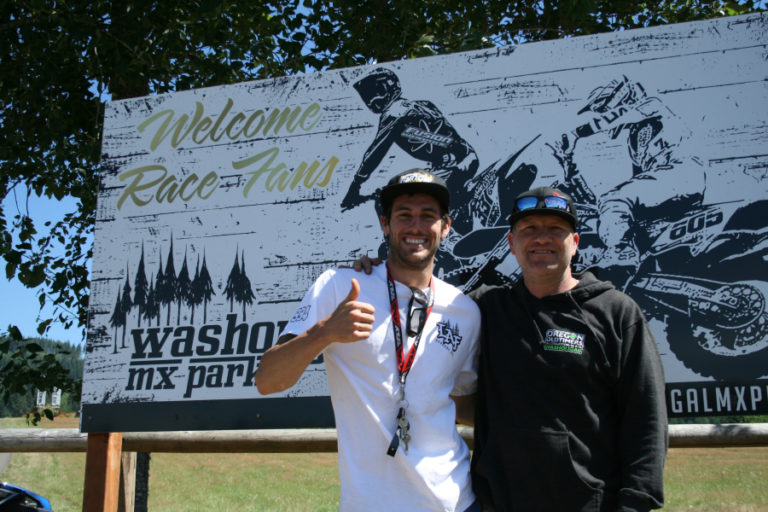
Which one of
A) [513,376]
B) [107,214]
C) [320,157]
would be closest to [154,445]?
[107,214]

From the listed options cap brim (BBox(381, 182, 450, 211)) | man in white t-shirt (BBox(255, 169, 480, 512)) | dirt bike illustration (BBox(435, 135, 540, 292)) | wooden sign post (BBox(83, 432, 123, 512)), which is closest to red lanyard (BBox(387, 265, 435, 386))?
man in white t-shirt (BBox(255, 169, 480, 512))

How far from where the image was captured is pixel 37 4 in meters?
5.04

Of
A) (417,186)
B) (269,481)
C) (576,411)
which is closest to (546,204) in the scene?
(417,186)

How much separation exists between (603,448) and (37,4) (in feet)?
16.7

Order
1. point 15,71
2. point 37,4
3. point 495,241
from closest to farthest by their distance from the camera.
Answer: point 495,241 → point 37,4 → point 15,71

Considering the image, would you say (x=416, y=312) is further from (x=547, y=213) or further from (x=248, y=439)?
(x=248, y=439)

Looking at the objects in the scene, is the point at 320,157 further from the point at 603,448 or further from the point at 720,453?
the point at 720,453

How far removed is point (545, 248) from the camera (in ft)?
7.66

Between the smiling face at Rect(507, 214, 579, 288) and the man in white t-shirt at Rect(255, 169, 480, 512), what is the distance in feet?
0.92

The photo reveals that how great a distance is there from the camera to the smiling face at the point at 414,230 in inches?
93.9

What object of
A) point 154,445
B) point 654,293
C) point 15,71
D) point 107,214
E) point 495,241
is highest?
point 15,71

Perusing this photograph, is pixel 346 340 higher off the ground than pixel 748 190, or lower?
lower

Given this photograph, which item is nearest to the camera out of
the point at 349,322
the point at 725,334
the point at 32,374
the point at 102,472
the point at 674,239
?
the point at 349,322

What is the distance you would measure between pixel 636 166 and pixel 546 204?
44.5 inches
